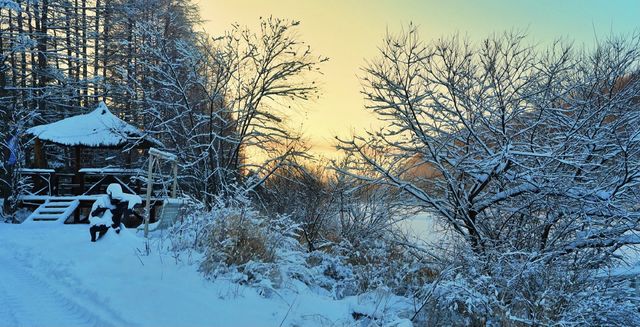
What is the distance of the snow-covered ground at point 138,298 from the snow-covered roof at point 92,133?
7424mm

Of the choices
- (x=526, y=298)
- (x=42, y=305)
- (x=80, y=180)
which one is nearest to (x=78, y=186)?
(x=80, y=180)

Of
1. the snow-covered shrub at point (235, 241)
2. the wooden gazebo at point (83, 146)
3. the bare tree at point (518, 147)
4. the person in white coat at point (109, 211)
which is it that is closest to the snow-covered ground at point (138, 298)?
the snow-covered shrub at point (235, 241)

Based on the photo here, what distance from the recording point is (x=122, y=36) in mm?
19844

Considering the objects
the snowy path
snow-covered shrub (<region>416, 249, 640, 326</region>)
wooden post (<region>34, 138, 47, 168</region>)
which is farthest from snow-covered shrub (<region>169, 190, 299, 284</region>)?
wooden post (<region>34, 138, 47, 168</region>)

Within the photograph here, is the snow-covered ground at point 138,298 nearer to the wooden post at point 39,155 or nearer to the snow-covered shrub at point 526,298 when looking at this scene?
the snow-covered shrub at point 526,298

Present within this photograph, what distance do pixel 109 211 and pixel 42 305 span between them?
357cm

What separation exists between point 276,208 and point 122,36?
12.1 m

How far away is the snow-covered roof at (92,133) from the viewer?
13.4 meters

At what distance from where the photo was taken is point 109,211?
779cm

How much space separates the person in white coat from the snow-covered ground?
91 cm

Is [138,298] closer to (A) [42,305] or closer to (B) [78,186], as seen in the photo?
(A) [42,305]

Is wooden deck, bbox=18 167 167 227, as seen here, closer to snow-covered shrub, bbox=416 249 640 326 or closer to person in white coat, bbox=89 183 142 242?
person in white coat, bbox=89 183 142 242

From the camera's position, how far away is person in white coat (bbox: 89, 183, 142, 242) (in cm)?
751

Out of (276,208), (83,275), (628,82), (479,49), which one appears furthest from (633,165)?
(276,208)
